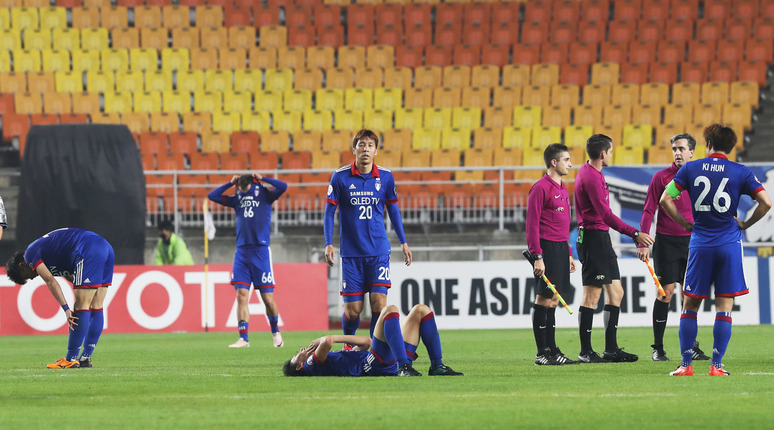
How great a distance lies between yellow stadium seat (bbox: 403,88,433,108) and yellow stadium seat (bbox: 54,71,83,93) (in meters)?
7.14

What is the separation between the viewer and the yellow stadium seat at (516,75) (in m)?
24.5

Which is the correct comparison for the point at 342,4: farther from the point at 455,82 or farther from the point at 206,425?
the point at 206,425

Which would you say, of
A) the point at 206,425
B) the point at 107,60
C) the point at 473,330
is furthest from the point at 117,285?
the point at 206,425

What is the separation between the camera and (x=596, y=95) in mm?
24078

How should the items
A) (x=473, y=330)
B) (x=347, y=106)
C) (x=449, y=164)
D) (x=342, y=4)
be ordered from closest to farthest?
Answer: (x=473, y=330) → (x=449, y=164) → (x=347, y=106) → (x=342, y=4)

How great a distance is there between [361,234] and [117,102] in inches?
601

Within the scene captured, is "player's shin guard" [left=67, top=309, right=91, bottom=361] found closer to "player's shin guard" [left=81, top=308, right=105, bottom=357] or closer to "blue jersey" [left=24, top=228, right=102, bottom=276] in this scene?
"player's shin guard" [left=81, top=308, right=105, bottom=357]

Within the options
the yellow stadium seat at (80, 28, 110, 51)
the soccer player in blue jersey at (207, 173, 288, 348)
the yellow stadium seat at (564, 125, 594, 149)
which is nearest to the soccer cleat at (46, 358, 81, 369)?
the soccer player in blue jersey at (207, 173, 288, 348)

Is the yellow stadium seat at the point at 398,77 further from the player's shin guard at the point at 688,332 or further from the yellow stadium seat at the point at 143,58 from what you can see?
the player's shin guard at the point at 688,332

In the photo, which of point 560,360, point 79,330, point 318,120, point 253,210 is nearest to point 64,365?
point 79,330

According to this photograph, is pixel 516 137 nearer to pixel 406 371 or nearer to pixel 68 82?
pixel 68 82

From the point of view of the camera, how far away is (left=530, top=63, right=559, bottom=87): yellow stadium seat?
24500 millimetres

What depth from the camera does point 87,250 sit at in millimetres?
10047

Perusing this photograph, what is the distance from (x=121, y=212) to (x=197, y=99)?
7.64 metres
